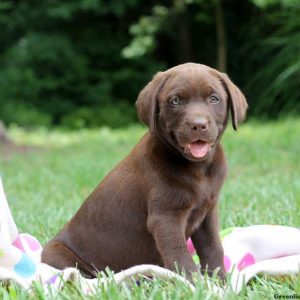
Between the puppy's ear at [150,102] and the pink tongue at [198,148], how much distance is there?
0.21 m

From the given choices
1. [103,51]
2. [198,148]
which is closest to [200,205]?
[198,148]

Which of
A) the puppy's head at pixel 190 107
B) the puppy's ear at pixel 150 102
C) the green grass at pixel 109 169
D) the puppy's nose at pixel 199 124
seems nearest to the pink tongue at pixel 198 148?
the puppy's head at pixel 190 107

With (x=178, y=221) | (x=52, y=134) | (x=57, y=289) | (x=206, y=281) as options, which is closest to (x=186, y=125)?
(x=178, y=221)

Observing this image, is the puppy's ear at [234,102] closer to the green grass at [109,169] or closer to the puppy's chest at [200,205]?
the puppy's chest at [200,205]

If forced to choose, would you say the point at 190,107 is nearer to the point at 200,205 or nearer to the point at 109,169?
the point at 200,205

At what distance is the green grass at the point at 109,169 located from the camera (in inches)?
111

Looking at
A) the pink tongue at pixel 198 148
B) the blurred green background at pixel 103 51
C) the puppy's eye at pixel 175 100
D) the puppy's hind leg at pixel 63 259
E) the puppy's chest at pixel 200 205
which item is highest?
the puppy's eye at pixel 175 100

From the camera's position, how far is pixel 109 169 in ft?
24.9

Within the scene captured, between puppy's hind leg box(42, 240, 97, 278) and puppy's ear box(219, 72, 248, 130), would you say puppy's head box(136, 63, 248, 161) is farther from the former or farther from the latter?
puppy's hind leg box(42, 240, 97, 278)

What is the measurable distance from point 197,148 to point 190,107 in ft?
0.61

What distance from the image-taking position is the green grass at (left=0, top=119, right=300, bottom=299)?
2824mm

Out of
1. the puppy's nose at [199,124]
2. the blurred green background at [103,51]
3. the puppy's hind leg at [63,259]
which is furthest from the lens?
the blurred green background at [103,51]

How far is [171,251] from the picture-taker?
3053 millimetres

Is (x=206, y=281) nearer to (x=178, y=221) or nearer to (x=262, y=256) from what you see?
(x=178, y=221)
